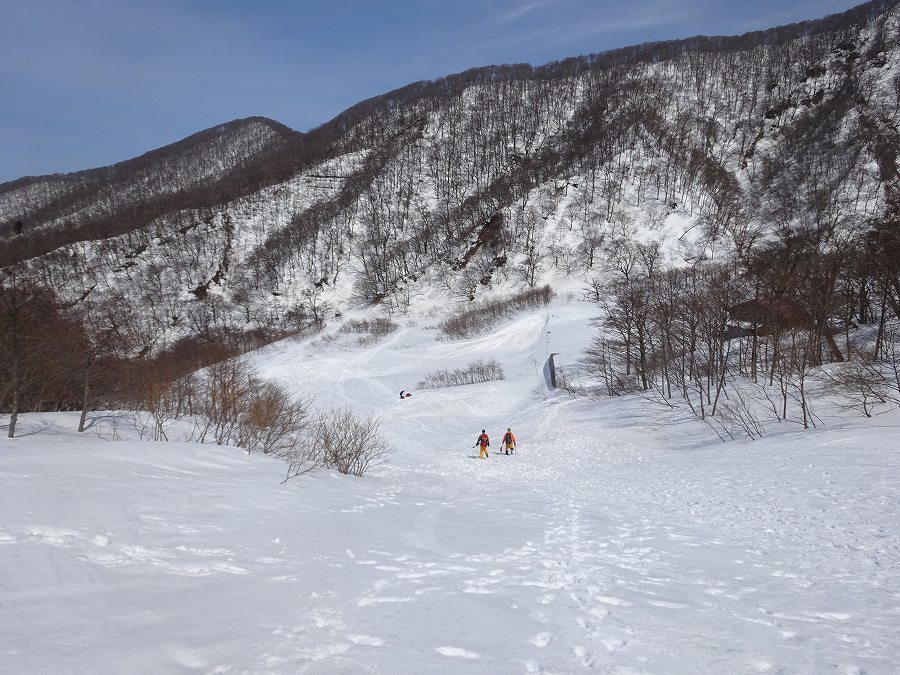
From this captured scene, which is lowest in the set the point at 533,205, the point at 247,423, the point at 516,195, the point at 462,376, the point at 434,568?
the point at 434,568

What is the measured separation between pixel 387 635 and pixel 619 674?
197cm

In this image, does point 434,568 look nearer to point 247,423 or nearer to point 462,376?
point 247,423

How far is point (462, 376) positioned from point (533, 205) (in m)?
50.1

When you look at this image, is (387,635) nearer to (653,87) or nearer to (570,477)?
(570,477)

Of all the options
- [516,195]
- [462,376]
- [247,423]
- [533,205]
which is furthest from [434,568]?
[516,195]

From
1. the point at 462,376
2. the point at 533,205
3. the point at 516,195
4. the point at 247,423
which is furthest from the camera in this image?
the point at 516,195

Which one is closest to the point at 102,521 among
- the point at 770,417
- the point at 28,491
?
the point at 28,491

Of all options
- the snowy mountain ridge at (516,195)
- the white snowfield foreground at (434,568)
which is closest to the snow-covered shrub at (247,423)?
the white snowfield foreground at (434,568)

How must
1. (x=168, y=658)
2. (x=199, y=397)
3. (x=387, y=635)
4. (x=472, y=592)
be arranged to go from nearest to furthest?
(x=168, y=658) → (x=387, y=635) → (x=472, y=592) → (x=199, y=397)

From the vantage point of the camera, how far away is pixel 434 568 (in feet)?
19.7

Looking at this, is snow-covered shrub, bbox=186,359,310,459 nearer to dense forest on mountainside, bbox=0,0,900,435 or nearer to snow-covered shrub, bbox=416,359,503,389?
dense forest on mountainside, bbox=0,0,900,435

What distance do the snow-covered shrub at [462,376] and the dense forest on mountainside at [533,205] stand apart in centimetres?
1035

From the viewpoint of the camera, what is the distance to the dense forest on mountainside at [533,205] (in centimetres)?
7075

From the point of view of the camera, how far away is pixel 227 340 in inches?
2908
